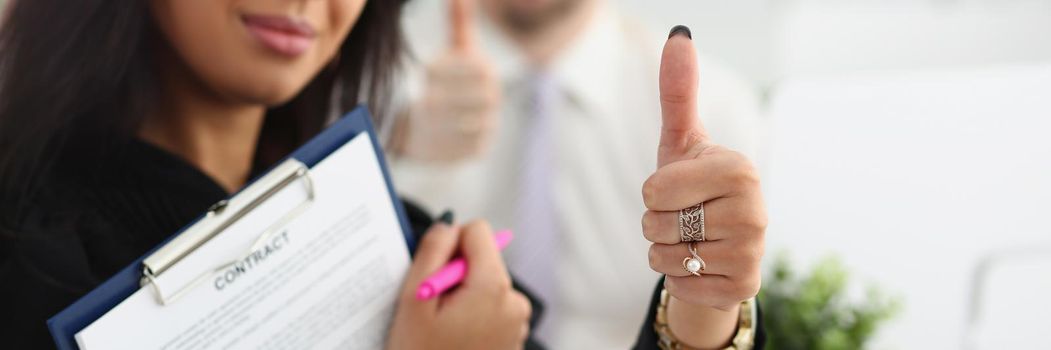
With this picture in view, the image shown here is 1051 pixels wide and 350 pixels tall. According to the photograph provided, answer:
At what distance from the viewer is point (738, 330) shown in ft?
1.59

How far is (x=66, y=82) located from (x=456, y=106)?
0.67m

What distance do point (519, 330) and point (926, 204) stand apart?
0.83 m

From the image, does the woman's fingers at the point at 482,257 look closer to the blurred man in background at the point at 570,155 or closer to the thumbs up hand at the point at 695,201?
the thumbs up hand at the point at 695,201

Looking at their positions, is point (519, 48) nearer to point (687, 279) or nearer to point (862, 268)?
point (862, 268)

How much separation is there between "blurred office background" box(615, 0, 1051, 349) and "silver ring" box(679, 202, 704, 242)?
0.66 m

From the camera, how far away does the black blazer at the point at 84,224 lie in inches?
19.5

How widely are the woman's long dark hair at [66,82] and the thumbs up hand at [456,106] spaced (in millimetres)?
508

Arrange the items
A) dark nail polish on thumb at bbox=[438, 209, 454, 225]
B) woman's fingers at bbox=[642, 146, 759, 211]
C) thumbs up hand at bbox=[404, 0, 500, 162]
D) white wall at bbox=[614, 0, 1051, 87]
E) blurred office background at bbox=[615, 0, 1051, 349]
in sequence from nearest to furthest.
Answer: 1. woman's fingers at bbox=[642, 146, 759, 211]
2. dark nail polish on thumb at bbox=[438, 209, 454, 225]
3. blurred office background at bbox=[615, 0, 1051, 349]
4. thumbs up hand at bbox=[404, 0, 500, 162]
5. white wall at bbox=[614, 0, 1051, 87]

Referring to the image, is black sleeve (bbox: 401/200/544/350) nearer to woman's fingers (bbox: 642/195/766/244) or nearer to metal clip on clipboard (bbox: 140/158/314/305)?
metal clip on clipboard (bbox: 140/158/314/305)

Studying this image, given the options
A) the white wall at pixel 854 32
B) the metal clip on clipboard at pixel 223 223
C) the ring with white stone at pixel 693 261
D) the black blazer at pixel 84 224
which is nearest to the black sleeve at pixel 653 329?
the black blazer at pixel 84 224

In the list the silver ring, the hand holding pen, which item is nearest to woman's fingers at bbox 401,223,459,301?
the hand holding pen

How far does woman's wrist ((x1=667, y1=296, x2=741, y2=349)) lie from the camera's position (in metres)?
0.47

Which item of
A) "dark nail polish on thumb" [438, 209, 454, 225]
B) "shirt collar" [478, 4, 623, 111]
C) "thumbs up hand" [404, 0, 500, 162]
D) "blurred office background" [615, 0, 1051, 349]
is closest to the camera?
"dark nail polish on thumb" [438, 209, 454, 225]

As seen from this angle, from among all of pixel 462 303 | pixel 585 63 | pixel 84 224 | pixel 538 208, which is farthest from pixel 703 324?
pixel 585 63
